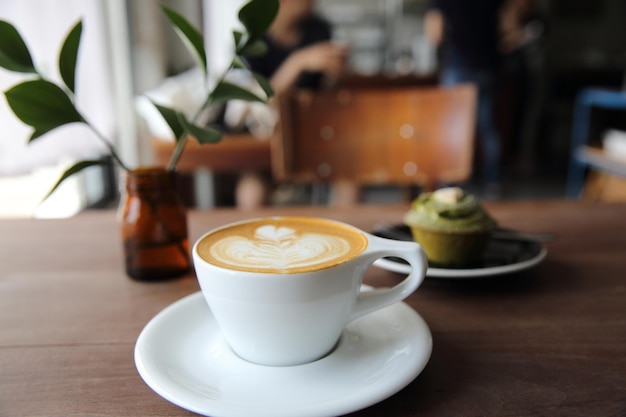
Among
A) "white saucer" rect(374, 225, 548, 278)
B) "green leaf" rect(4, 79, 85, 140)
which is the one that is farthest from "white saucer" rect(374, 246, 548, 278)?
"green leaf" rect(4, 79, 85, 140)

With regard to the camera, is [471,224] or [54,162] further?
[54,162]

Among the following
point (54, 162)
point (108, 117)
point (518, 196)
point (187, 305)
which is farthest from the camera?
point (518, 196)

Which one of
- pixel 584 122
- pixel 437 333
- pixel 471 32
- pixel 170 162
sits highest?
pixel 471 32

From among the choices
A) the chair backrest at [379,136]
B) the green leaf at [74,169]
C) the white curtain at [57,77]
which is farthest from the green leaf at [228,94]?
the white curtain at [57,77]

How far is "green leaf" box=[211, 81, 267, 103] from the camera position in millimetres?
540

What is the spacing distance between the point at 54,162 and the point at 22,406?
1.83 meters

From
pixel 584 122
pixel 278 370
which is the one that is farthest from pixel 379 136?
pixel 584 122

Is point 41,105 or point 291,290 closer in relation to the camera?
point 291,290

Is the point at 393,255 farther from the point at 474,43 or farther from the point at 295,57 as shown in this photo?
the point at 474,43

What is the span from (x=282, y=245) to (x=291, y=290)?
2.8 inches

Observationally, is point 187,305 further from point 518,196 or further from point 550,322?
point 518,196

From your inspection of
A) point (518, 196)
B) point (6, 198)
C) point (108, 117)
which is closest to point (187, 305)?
point (6, 198)

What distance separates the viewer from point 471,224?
0.55 meters

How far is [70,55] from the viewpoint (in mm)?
494
